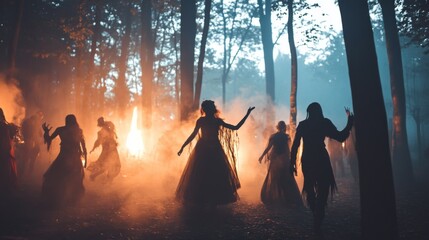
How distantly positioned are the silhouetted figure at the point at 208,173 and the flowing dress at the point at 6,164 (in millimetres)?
5261

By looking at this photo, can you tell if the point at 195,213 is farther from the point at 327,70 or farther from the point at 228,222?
the point at 327,70

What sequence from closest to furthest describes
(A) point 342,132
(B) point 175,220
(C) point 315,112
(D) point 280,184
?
1. (A) point 342,132
2. (C) point 315,112
3. (B) point 175,220
4. (D) point 280,184

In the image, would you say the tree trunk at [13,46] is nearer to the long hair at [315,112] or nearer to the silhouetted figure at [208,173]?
the silhouetted figure at [208,173]

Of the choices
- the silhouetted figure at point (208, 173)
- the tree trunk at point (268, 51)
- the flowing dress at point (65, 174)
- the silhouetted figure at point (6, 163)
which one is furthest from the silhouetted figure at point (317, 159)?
the tree trunk at point (268, 51)

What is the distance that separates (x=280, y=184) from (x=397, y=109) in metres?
7.48

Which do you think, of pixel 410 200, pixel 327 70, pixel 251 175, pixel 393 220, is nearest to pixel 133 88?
pixel 251 175

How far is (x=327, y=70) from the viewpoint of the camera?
76.3 meters

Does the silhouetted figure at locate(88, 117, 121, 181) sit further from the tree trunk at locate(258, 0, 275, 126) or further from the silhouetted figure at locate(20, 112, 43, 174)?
the tree trunk at locate(258, 0, 275, 126)

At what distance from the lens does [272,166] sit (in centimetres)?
902

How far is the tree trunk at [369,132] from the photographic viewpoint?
473 cm

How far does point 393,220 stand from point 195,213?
14.0ft

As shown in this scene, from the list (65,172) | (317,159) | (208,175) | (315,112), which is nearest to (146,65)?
(65,172)

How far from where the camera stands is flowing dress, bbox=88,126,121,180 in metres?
12.3

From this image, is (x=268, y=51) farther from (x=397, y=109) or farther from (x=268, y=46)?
(x=397, y=109)
